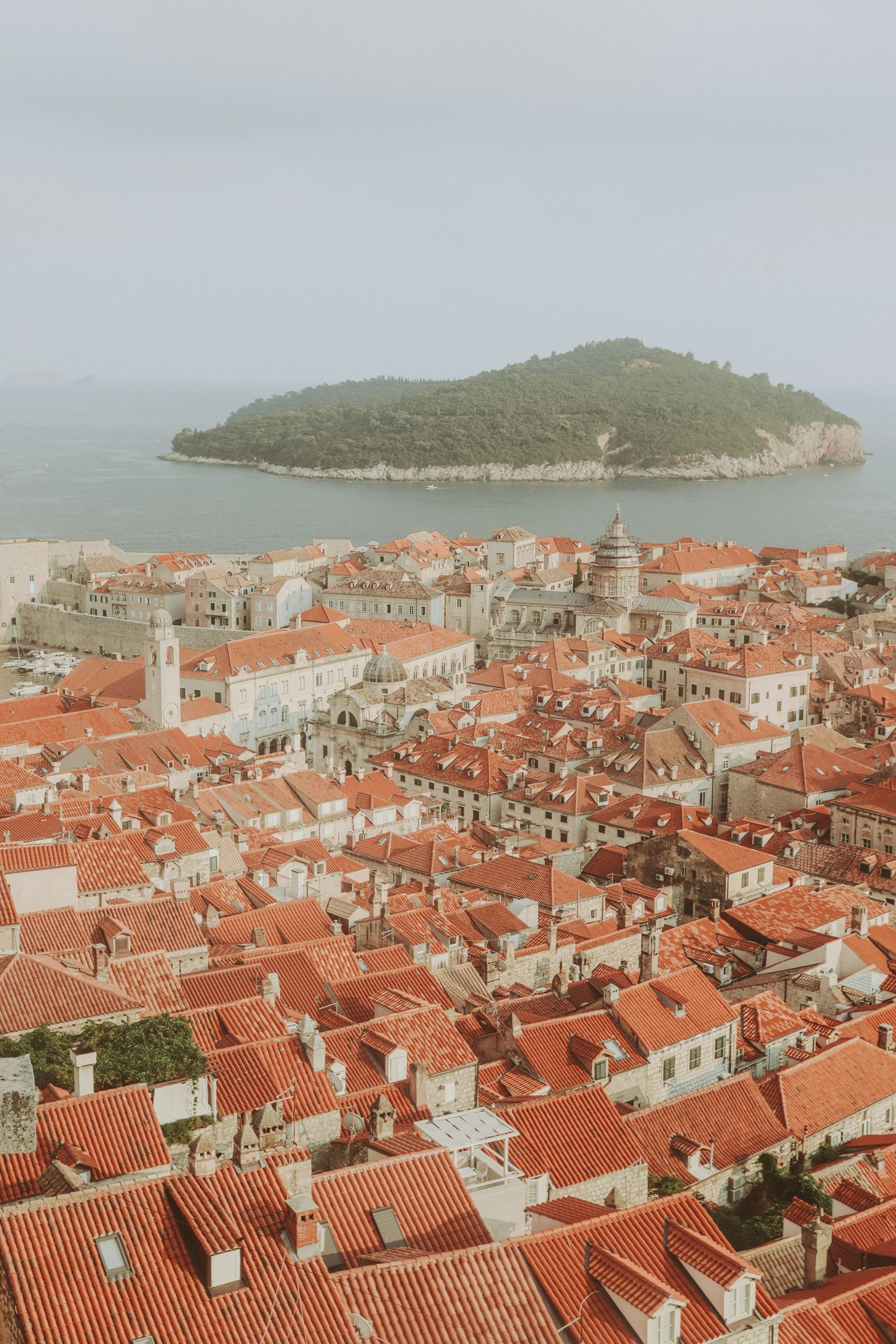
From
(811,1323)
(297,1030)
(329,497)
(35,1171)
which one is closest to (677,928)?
(297,1030)

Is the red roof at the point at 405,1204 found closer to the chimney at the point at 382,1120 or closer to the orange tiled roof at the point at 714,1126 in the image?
the chimney at the point at 382,1120

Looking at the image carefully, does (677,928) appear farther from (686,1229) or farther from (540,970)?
(686,1229)

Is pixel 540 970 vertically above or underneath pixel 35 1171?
underneath

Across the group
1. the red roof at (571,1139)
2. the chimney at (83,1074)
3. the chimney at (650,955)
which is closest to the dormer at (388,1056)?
the red roof at (571,1139)

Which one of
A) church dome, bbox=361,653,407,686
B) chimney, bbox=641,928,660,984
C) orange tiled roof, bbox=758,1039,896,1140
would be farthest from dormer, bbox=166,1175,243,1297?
church dome, bbox=361,653,407,686

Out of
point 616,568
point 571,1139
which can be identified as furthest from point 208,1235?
point 616,568

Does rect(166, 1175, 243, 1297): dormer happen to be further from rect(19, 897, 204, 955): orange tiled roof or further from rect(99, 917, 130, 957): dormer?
rect(19, 897, 204, 955): orange tiled roof
